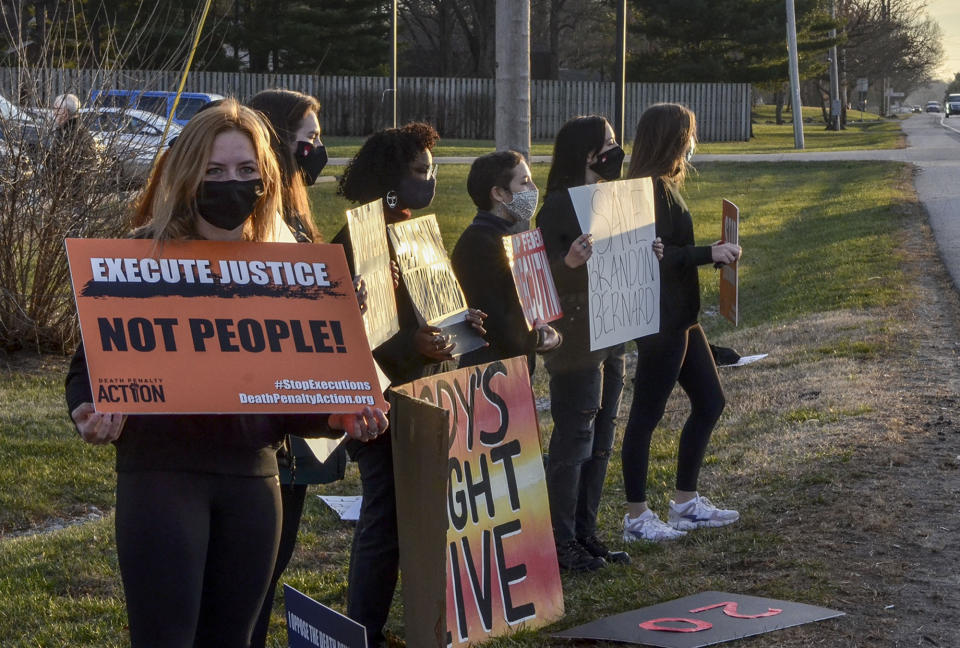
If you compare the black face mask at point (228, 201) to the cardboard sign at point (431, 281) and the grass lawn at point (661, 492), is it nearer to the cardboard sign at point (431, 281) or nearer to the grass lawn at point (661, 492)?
the cardboard sign at point (431, 281)

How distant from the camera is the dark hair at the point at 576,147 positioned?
4.96 meters

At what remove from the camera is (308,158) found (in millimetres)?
3965

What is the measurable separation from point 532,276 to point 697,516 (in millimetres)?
1712

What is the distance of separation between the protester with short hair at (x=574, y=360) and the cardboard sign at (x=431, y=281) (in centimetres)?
66

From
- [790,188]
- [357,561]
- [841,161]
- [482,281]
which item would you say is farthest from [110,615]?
[841,161]

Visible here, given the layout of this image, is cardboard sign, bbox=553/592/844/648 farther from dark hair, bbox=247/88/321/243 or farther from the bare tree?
the bare tree

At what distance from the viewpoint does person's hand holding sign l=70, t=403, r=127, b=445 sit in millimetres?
2561

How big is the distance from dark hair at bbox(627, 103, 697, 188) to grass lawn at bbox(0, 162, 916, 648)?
1715 mm

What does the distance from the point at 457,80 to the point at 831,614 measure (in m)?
38.4

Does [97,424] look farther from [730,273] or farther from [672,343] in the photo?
[730,273]

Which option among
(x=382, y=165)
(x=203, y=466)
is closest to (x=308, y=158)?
(x=382, y=165)

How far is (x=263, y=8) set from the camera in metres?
43.1

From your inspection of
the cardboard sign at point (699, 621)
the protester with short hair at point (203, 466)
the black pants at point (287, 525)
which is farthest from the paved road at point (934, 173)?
the protester with short hair at point (203, 466)

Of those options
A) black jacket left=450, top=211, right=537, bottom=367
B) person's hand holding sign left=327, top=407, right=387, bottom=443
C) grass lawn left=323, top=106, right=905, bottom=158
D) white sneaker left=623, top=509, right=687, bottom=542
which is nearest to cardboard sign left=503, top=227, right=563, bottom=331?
black jacket left=450, top=211, right=537, bottom=367
